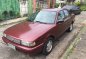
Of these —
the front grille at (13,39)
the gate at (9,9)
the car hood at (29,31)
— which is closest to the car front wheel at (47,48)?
the car hood at (29,31)

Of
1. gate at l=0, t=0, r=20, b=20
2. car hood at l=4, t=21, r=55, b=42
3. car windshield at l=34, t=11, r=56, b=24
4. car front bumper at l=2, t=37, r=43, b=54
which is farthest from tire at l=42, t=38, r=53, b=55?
gate at l=0, t=0, r=20, b=20

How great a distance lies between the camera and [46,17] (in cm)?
655

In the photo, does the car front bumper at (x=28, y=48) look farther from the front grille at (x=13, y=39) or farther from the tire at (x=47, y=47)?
Result: the tire at (x=47, y=47)

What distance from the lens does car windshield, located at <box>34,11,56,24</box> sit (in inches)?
251

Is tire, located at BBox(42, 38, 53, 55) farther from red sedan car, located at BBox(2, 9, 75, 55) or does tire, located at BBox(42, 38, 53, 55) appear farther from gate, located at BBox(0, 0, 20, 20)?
gate, located at BBox(0, 0, 20, 20)

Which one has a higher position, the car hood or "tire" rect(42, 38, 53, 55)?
the car hood

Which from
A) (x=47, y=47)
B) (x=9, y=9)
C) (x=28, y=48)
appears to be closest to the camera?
(x=28, y=48)

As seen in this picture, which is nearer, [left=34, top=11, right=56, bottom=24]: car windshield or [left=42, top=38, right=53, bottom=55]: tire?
[left=42, top=38, right=53, bottom=55]: tire

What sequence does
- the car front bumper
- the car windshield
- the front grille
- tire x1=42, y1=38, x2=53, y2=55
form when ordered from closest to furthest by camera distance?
the car front bumper → the front grille → tire x1=42, y1=38, x2=53, y2=55 → the car windshield

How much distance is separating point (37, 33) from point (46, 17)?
1.46 metres

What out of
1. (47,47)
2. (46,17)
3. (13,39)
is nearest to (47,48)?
(47,47)

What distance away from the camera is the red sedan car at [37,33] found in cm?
498

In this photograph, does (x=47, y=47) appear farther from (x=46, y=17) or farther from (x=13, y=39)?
(x=46, y=17)

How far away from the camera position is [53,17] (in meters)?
6.49
